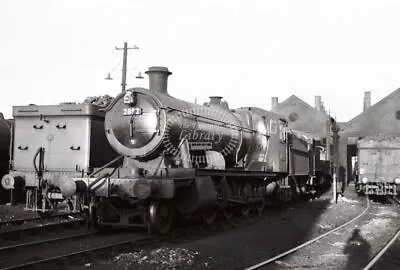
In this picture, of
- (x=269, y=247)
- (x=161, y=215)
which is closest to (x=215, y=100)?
(x=161, y=215)

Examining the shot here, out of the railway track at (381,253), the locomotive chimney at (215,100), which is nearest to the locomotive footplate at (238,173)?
the locomotive chimney at (215,100)

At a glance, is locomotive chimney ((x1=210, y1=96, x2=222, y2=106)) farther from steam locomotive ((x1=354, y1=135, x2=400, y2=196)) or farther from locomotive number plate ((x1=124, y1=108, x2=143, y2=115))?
steam locomotive ((x1=354, y1=135, x2=400, y2=196))

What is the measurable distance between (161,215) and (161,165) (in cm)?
101

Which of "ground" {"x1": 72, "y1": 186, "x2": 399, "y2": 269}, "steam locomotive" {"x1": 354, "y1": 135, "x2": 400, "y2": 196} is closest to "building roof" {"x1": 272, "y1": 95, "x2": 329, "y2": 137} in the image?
"steam locomotive" {"x1": 354, "y1": 135, "x2": 400, "y2": 196}

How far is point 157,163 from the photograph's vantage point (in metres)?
9.21

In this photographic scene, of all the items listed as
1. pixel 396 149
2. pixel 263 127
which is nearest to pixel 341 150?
pixel 396 149

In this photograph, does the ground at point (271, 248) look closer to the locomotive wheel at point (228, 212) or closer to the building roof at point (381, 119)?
the locomotive wheel at point (228, 212)

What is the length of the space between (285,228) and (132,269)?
5458 millimetres

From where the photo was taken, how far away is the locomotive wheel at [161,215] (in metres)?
8.54

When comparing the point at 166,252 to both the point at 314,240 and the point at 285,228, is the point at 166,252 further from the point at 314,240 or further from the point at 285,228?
the point at 285,228

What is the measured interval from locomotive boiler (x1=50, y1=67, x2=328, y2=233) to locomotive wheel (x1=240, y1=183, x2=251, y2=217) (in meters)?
0.08

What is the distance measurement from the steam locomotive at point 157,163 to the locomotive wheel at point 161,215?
0.06ft

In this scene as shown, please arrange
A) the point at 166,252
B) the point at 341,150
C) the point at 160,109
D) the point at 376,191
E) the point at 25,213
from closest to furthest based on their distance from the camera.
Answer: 1. the point at 166,252
2. the point at 160,109
3. the point at 25,213
4. the point at 376,191
5. the point at 341,150

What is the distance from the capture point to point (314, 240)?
30.1 ft
